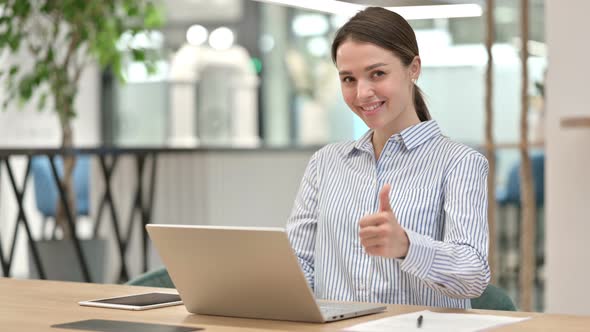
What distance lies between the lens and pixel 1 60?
7.49 metres

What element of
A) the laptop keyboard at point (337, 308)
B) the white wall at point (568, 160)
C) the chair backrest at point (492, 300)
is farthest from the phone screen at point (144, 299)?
the white wall at point (568, 160)

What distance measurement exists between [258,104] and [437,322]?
527 centimetres

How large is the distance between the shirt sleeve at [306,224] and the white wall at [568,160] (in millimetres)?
1597

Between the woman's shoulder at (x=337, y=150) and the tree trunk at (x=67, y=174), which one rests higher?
the woman's shoulder at (x=337, y=150)

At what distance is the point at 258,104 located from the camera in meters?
7.04

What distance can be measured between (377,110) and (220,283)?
1.81 feet

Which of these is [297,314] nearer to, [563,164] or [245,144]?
[563,164]

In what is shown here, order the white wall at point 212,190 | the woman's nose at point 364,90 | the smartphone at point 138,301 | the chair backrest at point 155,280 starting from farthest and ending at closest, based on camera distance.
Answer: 1. the white wall at point 212,190
2. the chair backrest at point 155,280
3. the woman's nose at point 364,90
4. the smartphone at point 138,301

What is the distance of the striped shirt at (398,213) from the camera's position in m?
2.18

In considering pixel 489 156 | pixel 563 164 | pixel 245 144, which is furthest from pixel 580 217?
pixel 245 144

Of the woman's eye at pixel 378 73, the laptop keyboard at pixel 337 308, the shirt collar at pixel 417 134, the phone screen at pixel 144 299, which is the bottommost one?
the phone screen at pixel 144 299

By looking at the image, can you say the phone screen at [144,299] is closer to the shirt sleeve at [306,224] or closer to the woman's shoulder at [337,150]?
the shirt sleeve at [306,224]

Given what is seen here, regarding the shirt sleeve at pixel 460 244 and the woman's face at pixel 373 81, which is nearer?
the shirt sleeve at pixel 460 244

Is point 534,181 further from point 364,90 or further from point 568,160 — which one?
point 364,90
